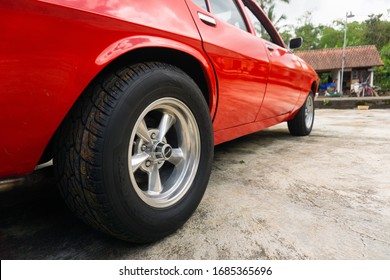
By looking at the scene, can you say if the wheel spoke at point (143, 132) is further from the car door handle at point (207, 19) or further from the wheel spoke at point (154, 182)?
the car door handle at point (207, 19)

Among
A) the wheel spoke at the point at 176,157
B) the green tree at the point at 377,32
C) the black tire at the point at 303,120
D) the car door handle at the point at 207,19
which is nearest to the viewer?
the wheel spoke at the point at 176,157

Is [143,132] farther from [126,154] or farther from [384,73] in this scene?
[384,73]

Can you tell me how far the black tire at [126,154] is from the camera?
1.01 metres

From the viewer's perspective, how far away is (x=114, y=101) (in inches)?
41.3

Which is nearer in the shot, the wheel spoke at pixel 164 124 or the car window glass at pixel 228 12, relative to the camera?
the wheel spoke at pixel 164 124

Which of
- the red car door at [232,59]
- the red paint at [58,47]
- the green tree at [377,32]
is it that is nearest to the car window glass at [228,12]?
the red car door at [232,59]

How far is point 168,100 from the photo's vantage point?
129 centimetres

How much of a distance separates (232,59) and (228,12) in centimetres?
60

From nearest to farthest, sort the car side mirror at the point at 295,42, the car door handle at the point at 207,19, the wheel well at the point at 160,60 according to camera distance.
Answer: the wheel well at the point at 160,60 → the car door handle at the point at 207,19 → the car side mirror at the point at 295,42

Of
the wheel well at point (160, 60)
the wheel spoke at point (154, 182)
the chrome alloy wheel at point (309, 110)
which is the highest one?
the wheel well at point (160, 60)

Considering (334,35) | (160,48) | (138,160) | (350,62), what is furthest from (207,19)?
(334,35)

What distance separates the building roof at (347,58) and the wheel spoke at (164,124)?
25.2 m

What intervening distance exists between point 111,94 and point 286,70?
2218 millimetres

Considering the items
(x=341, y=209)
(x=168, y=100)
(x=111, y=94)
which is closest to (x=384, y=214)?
(x=341, y=209)
